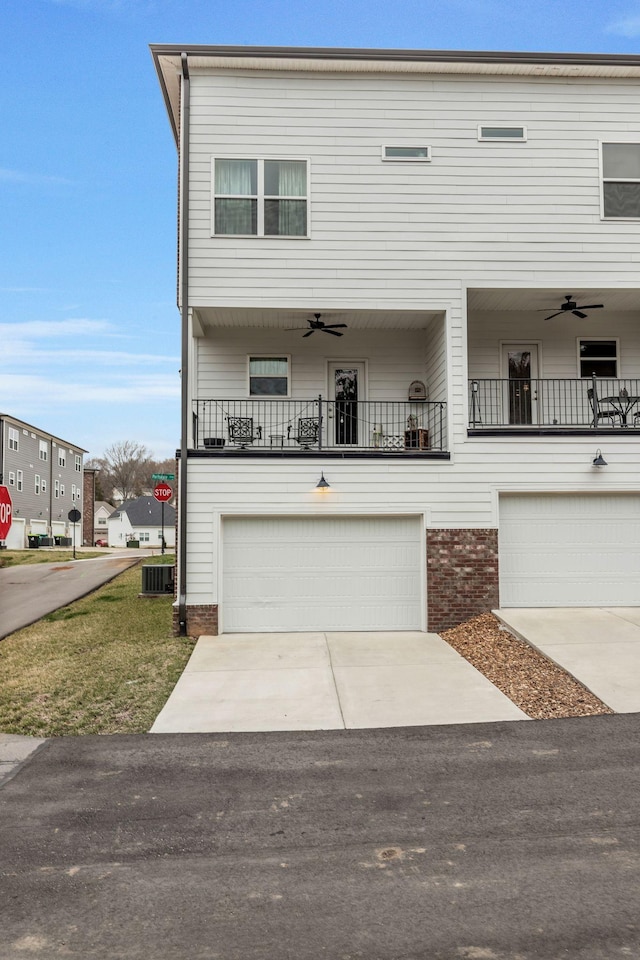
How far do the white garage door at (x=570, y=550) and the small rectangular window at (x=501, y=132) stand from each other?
6699mm

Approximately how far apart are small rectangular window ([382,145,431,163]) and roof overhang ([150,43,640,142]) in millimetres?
1404

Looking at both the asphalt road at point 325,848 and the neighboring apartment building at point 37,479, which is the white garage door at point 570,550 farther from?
the neighboring apartment building at point 37,479

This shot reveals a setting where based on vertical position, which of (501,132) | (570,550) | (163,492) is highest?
(501,132)

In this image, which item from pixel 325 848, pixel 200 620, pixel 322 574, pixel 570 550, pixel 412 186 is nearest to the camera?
pixel 325 848

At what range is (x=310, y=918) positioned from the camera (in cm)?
348

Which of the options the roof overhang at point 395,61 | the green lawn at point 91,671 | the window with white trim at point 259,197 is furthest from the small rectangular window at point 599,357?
the green lawn at point 91,671

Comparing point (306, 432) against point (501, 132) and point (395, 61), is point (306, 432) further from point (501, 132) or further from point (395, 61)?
point (395, 61)

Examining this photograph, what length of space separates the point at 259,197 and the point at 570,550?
27.9 feet

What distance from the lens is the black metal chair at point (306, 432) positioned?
481 inches

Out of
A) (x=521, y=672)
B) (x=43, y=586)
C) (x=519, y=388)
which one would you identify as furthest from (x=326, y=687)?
(x=43, y=586)

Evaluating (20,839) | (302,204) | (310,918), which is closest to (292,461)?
(302,204)

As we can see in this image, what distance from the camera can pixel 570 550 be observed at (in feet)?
37.8

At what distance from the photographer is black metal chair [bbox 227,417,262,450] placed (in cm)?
1224

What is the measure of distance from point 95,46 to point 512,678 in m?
22.3
